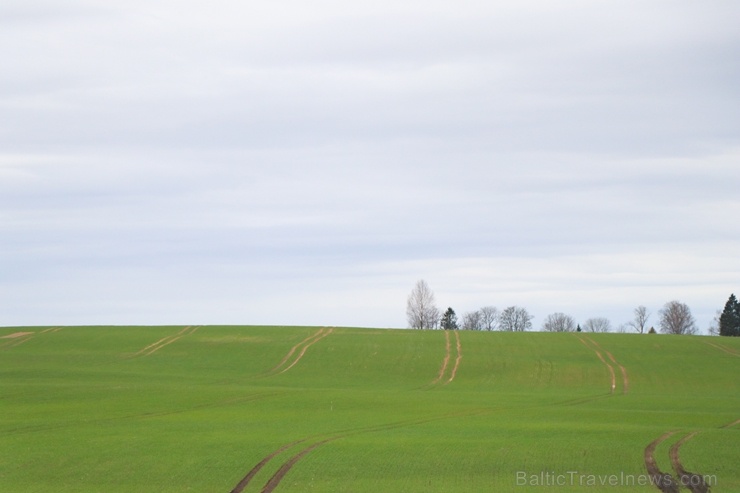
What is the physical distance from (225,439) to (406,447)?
726cm

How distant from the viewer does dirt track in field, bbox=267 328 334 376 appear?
2687 inches

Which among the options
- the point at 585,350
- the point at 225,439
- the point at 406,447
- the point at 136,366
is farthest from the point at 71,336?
the point at 406,447

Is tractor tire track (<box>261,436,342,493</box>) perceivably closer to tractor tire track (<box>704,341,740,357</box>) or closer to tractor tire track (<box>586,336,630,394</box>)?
tractor tire track (<box>586,336,630,394</box>)

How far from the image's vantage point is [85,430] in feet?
117

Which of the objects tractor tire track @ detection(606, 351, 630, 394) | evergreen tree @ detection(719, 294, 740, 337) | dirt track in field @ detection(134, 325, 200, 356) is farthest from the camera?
evergreen tree @ detection(719, 294, 740, 337)

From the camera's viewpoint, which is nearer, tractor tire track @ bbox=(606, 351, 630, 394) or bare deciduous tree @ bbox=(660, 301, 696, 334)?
tractor tire track @ bbox=(606, 351, 630, 394)

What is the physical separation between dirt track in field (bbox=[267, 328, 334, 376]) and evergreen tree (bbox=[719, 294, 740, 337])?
77574mm

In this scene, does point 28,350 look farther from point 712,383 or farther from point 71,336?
point 712,383

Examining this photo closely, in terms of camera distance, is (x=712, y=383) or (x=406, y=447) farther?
(x=712, y=383)

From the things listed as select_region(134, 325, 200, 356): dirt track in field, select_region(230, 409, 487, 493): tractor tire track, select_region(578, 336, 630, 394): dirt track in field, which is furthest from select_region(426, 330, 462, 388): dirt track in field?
select_region(134, 325, 200, 356): dirt track in field

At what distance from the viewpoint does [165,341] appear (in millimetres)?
81250

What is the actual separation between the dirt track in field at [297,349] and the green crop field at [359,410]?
259mm

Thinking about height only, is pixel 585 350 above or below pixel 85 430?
above

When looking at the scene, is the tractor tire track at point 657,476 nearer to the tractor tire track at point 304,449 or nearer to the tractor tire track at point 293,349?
the tractor tire track at point 304,449
